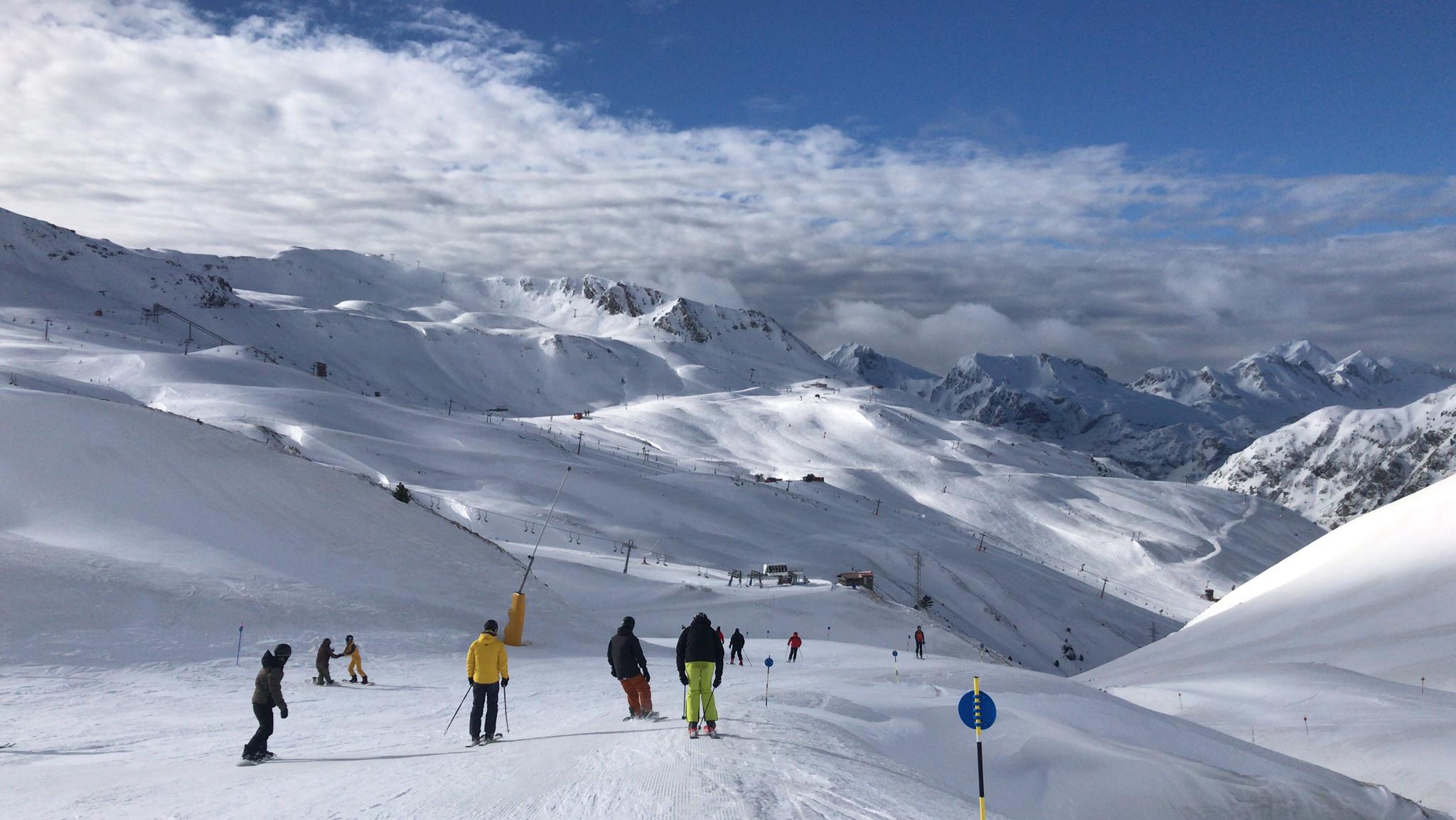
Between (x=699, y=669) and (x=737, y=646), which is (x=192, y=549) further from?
(x=699, y=669)

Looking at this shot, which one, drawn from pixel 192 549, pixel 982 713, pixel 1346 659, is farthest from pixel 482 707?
pixel 1346 659

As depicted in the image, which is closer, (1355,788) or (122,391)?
(1355,788)

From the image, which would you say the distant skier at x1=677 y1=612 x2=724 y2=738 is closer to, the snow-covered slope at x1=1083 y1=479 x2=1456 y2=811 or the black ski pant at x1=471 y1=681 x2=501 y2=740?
the black ski pant at x1=471 y1=681 x2=501 y2=740

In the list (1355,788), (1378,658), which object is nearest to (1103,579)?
(1378,658)

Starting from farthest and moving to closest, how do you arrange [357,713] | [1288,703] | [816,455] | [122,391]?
[816,455]
[122,391]
[1288,703]
[357,713]

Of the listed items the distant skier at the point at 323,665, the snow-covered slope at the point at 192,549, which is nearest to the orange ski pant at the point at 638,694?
the distant skier at the point at 323,665

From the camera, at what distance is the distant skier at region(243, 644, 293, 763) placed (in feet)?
40.0

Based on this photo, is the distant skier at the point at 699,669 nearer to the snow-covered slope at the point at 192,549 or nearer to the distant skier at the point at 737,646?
the snow-covered slope at the point at 192,549

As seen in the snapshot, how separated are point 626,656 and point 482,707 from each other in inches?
82.0

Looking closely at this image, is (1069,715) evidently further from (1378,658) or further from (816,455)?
(816,455)

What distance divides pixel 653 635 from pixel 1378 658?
88.9ft

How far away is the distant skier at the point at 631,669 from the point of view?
13.6 metres

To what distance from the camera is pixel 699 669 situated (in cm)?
1238

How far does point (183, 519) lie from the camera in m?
29.1
